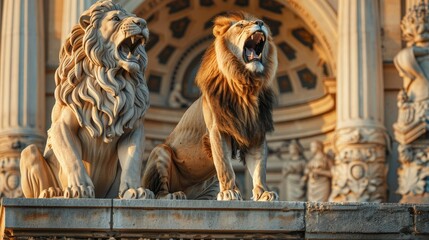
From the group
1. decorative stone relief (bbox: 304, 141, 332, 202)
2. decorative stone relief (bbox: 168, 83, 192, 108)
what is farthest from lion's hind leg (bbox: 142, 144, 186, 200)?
decorative stone relief (bbox: 168, 83, 192, 108)

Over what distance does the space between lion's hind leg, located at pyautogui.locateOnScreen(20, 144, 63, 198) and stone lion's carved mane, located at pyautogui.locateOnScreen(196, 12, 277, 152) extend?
185 centimetres

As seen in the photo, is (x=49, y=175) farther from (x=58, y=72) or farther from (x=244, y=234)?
(x=244, y=234)

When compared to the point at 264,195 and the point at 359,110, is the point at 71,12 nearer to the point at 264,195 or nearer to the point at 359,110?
the point at 359,110

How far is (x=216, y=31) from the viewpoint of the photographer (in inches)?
659

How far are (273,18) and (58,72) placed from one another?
18453mm

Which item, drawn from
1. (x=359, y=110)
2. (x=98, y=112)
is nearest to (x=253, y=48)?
(x=98, y=112)

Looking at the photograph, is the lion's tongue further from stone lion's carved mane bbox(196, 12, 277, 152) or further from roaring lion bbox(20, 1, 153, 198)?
roaring lion bbox(20, 1, 153, 198)

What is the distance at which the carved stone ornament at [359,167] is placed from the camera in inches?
1166

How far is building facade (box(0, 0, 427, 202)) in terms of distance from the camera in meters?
30.2

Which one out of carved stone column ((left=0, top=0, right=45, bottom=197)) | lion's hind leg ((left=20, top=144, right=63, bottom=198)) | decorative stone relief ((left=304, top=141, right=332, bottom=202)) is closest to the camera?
lion's hind leg ((left=20, top=144, right=63, bottom=198))

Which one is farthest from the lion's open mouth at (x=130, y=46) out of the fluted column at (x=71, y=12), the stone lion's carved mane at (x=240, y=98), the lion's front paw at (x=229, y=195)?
the fluted column at (x=71, y=12)

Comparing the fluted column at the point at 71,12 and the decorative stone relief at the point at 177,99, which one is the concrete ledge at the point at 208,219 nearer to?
the fluted column at the point at 71,12

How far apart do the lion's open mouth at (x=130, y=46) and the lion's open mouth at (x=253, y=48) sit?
3.85 ft

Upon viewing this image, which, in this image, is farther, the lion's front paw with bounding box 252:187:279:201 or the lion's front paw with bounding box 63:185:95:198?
the lion's front paw with bounding box 252:187:279:201
